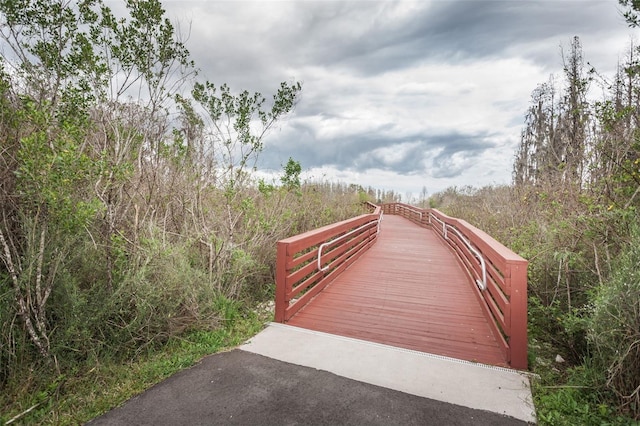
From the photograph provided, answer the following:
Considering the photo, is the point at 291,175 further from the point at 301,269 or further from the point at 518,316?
the point at 518,316

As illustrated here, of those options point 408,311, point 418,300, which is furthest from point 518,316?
point 418,300

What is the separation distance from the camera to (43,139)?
2469 millimetres

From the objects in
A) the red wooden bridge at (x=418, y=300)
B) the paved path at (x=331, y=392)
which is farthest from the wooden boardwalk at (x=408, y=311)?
the paved path at (x=331, y=392)

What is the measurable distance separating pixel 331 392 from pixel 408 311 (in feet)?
7.03

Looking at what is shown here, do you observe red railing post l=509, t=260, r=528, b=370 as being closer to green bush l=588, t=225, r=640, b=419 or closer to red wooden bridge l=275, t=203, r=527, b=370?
red wooden bridge l=275, t=203, r=527, b=370

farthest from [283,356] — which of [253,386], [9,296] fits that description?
[9,296]

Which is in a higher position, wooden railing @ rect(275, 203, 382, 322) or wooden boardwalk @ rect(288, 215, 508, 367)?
wooden railing @ rect(275, 203, 382, 322)

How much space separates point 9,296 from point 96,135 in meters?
2.17

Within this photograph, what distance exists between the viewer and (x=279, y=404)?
229 cm

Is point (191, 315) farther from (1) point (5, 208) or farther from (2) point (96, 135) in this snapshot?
(2) point (96, 135)

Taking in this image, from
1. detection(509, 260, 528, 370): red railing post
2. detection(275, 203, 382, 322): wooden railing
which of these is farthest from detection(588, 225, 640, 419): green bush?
detection(275, 203, 382, 322): wooden railing

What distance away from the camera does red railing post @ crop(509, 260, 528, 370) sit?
2863mm

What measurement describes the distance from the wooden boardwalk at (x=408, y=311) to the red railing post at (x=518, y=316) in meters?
0.15

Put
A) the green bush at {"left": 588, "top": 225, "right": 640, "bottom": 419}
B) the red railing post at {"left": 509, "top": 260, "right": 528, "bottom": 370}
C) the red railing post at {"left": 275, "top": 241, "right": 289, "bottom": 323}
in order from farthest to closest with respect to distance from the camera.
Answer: the red railing post at {"left": 275, "top": 241, "right": 289, "bottom": 323}, the red railing post at {"left": 509, "top": 260, "right": 528, "bottom": 370}, the green bush at {"left": 588, "top": 225, "right": 640, "bottom": 419}
